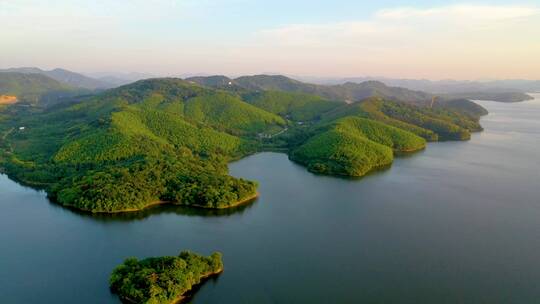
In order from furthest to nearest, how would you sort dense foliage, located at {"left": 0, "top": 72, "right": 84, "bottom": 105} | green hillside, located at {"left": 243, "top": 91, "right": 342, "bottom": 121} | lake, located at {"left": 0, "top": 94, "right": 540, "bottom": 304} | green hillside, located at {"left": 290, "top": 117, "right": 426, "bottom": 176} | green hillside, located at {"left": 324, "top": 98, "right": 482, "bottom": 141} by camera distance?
1. dense foliage, located at {"left": 0, "top": 72, "right": 84, "bottom": 105}
2. green hillside, located at {"left": 243, "top": 91, "right": 342, "bottom": 121}
3. green hillside, located at {"left": 324, "top": 98, "right": 482, "bottom": 141}
4. green hillside, located at {"left": 290, "top": 117, "right": 426, "bottom": 176}
5. lake, located at {"left": 0, "top": 94, "right": 540, "bottom": 304}

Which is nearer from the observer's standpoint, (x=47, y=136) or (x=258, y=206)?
(x=258, y=206)

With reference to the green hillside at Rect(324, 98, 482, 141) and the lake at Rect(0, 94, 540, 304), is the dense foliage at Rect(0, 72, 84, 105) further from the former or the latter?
the lake at Rect(0, 94, 540, 304)

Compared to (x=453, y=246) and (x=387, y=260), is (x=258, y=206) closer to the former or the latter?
(x=387, y=260)

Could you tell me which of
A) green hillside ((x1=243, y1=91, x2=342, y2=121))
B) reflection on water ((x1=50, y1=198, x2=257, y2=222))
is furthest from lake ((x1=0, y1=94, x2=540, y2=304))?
green hillside ((x1=243, y1=91, x2=342, y2=121))

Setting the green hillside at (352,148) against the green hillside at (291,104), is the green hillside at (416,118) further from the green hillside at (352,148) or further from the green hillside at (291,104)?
the green hillside at (352,148)

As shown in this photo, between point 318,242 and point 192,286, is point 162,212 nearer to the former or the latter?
point 192,286

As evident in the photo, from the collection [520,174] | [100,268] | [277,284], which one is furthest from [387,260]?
[520,174]

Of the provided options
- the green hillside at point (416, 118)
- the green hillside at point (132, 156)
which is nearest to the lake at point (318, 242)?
the green hillside at point (132, 156)
